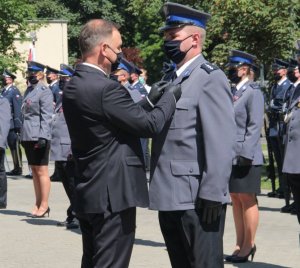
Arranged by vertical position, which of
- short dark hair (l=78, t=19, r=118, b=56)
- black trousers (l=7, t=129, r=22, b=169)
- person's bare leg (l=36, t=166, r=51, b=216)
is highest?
short dark hair (l=78, t=19, r=118, b=56)

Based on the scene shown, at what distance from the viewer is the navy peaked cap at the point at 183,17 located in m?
5.78

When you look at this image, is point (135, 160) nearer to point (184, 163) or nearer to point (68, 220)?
point (184, 163)

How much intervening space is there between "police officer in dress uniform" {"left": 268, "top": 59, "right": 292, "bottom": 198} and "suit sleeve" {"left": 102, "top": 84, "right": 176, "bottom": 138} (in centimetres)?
803

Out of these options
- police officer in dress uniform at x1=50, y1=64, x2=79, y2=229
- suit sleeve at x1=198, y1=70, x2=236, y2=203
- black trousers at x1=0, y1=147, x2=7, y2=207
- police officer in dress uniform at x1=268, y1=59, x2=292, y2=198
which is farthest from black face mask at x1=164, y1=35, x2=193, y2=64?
black trousers at x1=0, y1=147, x2=7, y2=207

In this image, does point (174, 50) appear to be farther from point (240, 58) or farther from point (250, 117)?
point (240, 58)

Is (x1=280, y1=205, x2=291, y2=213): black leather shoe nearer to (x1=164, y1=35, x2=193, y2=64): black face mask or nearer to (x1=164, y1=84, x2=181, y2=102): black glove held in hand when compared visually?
(x1=164, y1=35, x2=193, y2=64): black face mask

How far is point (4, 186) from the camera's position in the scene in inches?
534

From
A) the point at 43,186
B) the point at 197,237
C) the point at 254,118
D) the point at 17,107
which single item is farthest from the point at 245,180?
the point at 17,107

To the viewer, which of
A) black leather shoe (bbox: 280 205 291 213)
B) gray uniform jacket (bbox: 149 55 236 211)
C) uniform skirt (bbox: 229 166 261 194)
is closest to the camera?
gray uniform jacket (bbox: 149 55 236 211)

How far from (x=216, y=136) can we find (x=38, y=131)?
7.31 m

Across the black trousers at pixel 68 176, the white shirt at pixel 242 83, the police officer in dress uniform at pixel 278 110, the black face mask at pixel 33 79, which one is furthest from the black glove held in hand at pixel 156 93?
the police officer in dress uniform at pixel 278 110

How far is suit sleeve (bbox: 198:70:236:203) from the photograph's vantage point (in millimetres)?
5535

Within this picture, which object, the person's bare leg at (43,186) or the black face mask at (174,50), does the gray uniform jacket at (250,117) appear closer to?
the black face mask at (174,50)

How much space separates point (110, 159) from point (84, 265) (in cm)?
77
